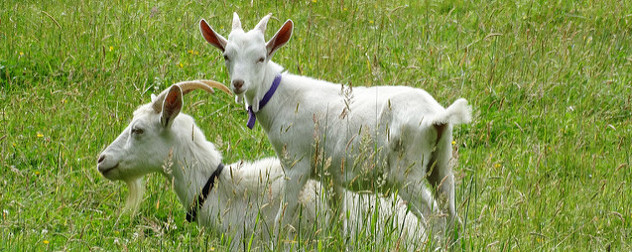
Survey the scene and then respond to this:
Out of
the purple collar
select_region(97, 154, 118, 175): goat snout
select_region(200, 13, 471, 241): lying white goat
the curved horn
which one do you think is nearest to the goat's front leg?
select_region(200, 13, 471, 241): lying white goat

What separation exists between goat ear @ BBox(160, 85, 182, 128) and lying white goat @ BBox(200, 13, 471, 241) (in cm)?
31

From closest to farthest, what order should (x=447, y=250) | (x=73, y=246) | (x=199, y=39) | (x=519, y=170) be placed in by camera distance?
(x=447, y=250), (x=73, y=246), (x=519, y=170), (x=199, y=39)

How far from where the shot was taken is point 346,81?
738 centimetres

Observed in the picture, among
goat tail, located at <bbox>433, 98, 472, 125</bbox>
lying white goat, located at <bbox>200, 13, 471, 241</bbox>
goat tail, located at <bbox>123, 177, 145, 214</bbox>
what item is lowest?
goat tail, located at <bbox>123, 177, 145, 214</bbox>

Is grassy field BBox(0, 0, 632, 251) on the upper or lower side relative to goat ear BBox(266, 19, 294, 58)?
lower

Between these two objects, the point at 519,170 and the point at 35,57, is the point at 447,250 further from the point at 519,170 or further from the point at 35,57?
the point at 35,57

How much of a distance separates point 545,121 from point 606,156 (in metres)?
0.55

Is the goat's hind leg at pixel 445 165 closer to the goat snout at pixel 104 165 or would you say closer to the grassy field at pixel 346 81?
the grassy field at pixel 346 81

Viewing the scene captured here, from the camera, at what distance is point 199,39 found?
8.25m

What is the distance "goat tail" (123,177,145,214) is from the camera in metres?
5.49

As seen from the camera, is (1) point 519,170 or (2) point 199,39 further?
(2) point 199,39

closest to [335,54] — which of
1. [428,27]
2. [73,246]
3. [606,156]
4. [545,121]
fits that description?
[428,27]

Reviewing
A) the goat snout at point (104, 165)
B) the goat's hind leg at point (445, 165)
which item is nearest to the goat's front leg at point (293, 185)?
the goat's hind leg at point (445, 165)

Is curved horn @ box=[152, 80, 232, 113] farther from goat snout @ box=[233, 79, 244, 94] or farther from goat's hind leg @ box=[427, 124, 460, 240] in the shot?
goat's hind leg @ box=[427, 124, 460, 240]
